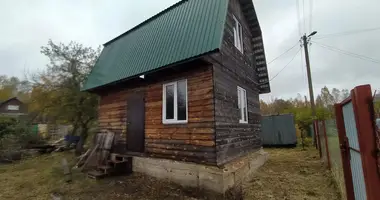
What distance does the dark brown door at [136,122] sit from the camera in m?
7.19

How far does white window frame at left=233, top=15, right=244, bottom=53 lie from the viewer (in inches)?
304

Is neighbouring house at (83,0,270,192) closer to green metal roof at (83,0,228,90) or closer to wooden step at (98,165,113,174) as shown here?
green metal roof at (83,0,228,90)

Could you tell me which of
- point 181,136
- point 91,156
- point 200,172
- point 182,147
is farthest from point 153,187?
point 91,156

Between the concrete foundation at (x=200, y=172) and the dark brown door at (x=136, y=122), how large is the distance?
513 mm

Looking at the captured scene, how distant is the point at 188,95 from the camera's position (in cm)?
600

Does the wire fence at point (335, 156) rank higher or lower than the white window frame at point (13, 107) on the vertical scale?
lower

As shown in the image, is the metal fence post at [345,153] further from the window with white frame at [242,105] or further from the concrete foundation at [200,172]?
the window with white frame at [242,105]

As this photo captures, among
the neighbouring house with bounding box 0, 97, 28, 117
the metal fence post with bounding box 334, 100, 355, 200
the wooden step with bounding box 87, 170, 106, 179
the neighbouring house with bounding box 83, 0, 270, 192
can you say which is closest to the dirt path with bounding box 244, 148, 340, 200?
the neighbouring house with bounding box 83, 0, 270, 192

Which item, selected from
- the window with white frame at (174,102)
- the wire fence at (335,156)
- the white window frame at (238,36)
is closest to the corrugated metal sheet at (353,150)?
→ the wire fence at (335,156)

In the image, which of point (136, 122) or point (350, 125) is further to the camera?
point (136, 122)

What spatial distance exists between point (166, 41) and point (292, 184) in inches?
238

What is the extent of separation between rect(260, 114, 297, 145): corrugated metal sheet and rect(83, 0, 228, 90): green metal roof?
35.6 ft

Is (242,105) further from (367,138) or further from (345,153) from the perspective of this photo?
(367,138)

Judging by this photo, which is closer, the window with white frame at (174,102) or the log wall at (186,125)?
the log wall at (186,125)
